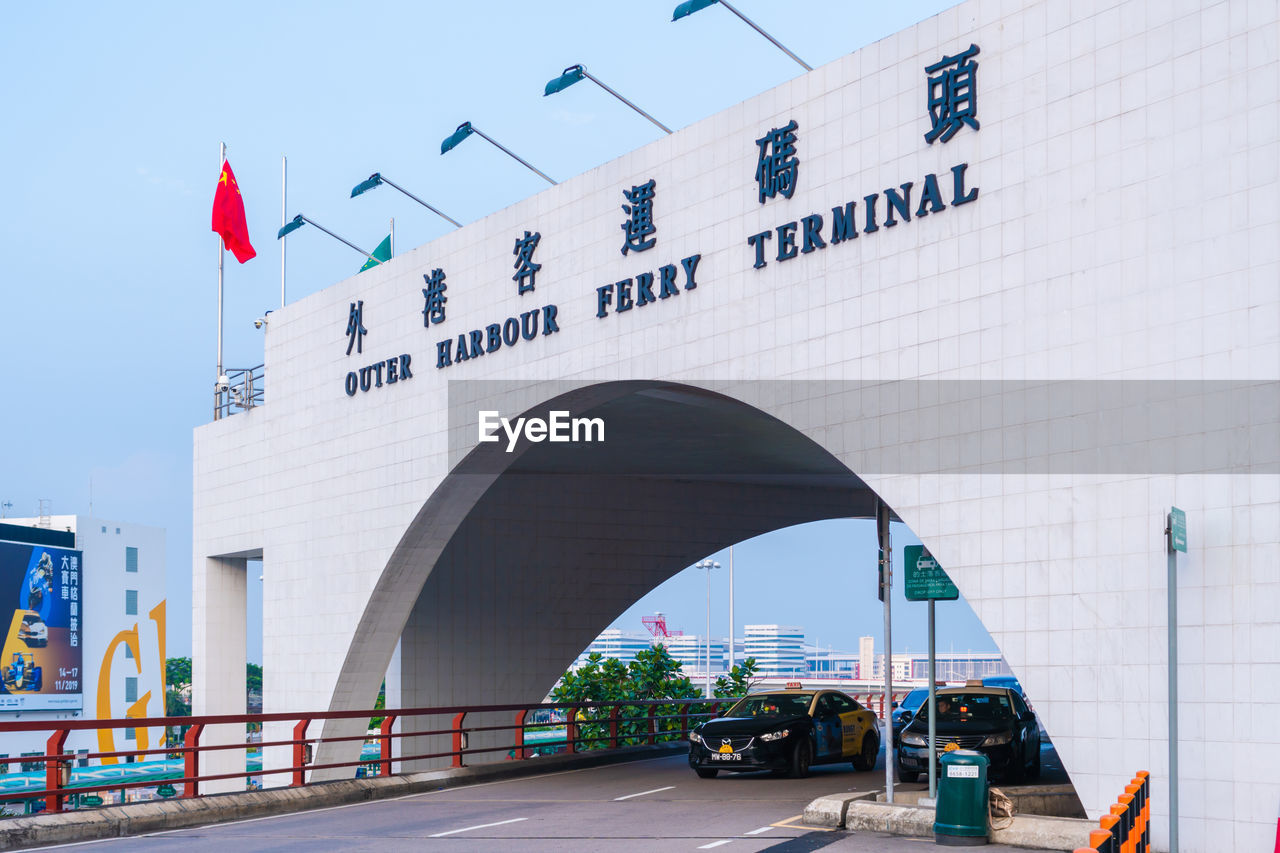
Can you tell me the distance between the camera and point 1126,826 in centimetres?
924

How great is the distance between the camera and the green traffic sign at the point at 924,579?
15.1 meters

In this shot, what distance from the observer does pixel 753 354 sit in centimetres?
1745

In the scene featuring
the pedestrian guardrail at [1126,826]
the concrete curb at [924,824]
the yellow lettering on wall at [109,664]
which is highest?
the pedestrian guardrail at [1126,826]

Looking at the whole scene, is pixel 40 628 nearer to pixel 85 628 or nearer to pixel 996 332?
pixel 85 628

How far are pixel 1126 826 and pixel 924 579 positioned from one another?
20.2 ft

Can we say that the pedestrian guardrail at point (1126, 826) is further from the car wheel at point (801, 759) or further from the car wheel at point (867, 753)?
the car wheel at point (867, 753)

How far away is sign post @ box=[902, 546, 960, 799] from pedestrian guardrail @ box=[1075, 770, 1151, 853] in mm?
3491

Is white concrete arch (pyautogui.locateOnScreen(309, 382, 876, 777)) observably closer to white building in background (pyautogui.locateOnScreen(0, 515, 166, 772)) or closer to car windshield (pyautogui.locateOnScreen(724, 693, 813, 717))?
car windshield (pyautogui.locateOnScreen(724, 693, 813, 717))

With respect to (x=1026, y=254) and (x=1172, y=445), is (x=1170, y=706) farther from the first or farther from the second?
(x=1026, y=254)

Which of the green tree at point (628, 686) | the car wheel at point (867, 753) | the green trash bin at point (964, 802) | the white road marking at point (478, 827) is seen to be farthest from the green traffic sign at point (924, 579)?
the green tree at point (628, 686)

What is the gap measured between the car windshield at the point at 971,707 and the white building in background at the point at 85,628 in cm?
6955

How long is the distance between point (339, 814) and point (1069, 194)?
11.9 metres

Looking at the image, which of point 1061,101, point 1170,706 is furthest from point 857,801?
point 1061,101

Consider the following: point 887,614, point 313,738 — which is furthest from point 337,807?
point 887,614
